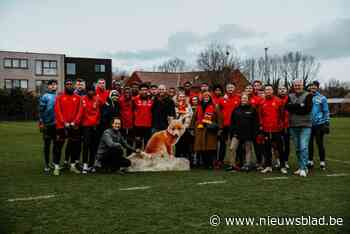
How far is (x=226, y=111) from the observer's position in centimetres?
1042

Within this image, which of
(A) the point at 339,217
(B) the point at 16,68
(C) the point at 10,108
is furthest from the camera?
(B) the point at 16,68

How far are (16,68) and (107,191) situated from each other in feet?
201

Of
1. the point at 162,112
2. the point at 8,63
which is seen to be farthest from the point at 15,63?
the point at 162,112

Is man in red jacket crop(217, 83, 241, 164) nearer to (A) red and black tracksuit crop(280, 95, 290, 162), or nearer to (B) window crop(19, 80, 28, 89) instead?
(A) red and black tracksuit crop(280, 95, 290, 162)

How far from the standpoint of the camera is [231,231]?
5070 millimetres

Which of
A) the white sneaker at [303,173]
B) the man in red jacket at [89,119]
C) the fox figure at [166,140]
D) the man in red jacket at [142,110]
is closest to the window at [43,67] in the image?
the man in red jacket at [142,110]

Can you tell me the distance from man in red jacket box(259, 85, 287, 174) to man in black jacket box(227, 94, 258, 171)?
0.64 ft

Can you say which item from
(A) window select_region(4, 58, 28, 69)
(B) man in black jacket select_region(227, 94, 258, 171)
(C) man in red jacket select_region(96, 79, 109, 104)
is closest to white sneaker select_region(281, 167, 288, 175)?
(B) man in black jacket select_region(227, 94, 258, 171)

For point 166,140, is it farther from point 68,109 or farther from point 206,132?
point 68,109

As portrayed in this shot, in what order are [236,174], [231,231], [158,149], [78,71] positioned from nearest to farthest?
[231,231] < [236,174] < [158,149] < [78,71]

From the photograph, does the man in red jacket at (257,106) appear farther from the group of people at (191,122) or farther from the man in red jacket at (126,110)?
the man in red jacket at (126,110)

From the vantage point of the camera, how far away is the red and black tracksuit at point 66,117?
9188 millimetres

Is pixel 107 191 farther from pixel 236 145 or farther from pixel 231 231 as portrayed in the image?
pixel 236 145

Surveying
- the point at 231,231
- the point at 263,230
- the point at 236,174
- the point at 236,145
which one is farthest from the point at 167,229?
the point at 236,145
